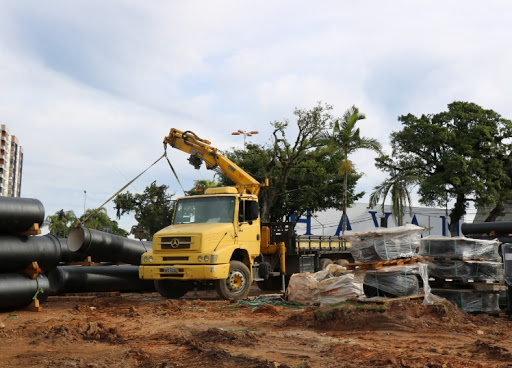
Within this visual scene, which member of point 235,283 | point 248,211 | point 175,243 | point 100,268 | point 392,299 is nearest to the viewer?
point 392,299

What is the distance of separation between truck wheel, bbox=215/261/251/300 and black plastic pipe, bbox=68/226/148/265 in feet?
10.9

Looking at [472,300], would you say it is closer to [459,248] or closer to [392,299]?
[459,248]

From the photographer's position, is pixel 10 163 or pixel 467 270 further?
pixel 10 163

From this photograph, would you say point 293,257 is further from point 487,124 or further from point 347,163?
point 487,124

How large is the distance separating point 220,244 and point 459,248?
A: 5.58m

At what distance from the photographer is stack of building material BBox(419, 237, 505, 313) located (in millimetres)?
11109

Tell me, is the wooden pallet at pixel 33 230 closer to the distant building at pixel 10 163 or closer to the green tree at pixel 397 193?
the green tree at pixel 397 193

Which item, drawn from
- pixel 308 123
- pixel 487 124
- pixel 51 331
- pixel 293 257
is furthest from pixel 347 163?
pixel 51 331

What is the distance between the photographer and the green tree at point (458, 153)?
3378 centimetres

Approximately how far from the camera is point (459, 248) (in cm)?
1141

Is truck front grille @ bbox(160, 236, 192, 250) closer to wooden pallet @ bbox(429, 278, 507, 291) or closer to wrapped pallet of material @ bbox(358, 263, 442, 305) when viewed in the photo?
wrapped pallet of material @ bbox(358, 263, 442, 305)

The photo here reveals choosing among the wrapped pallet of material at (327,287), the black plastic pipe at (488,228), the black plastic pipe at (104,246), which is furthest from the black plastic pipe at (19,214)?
the black plastic pipe at (488,228)

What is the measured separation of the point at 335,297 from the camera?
11867 millimetres

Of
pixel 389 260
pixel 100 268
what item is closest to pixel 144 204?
pixel 100 268
